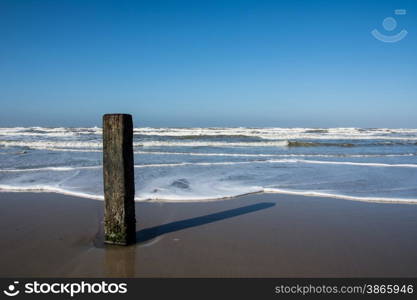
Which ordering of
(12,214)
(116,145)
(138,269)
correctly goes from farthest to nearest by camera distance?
1. (12,214)
2. (116,145)
3. (138,269)

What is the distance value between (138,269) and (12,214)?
3.19 m

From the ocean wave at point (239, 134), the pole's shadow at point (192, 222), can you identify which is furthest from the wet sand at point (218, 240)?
the ocean wave at point (239, 134)

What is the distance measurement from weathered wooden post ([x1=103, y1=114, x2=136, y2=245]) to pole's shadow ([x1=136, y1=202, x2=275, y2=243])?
0.35 meters

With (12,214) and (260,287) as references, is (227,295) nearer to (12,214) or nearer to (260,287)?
(260,287)

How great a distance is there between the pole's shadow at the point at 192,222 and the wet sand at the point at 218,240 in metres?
0.01

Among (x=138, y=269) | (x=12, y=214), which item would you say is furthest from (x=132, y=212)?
(x=12, y=214)

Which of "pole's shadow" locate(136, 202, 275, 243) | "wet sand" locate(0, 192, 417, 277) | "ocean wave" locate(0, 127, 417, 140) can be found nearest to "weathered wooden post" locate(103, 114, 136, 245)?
"wet sand" locate(0, 192, 417, 277)

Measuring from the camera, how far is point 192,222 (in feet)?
16.4

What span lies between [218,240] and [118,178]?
151cm

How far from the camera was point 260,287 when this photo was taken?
3072 mm

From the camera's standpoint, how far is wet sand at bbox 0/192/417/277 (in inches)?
133

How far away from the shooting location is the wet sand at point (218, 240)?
3391 mm

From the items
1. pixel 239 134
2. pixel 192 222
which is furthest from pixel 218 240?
pixel 239 134

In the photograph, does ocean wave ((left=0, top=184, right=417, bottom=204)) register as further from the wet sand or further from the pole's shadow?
the pole's shadow
